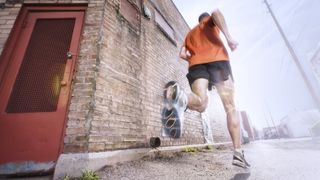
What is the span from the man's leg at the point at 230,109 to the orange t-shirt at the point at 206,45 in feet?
1.12

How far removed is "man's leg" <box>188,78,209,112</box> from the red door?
5.54ft

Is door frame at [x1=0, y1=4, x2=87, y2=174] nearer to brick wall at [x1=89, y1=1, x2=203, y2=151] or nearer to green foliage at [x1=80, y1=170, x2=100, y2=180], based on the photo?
brick wall at [x1=89, y1=1, x2=203, y2=151]

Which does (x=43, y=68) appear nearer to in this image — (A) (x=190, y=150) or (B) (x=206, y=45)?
(B) (x=206, y=45)

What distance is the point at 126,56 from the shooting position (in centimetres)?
325

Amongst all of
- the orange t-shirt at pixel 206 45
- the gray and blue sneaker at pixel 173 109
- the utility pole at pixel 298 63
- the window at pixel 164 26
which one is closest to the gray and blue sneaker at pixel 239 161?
the gray and blue sneaker at pixel 173 109

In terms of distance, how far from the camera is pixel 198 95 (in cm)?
216

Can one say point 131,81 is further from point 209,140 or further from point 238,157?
point 209,140

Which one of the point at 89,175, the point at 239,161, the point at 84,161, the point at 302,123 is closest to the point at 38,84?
the point at 84,161

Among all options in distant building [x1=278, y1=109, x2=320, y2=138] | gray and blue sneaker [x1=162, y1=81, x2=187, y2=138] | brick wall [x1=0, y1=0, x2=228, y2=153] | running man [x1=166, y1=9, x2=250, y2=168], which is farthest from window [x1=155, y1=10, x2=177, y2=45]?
distant building [x1=278, y1=109, x2=320, y2=138]

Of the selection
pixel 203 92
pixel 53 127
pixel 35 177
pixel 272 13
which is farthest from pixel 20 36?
pixel 272 13

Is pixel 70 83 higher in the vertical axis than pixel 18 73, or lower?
lower

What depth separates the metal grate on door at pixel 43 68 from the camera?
2.51 meters

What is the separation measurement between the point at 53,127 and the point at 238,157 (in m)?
2.25

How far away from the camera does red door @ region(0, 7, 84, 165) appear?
2.24m
